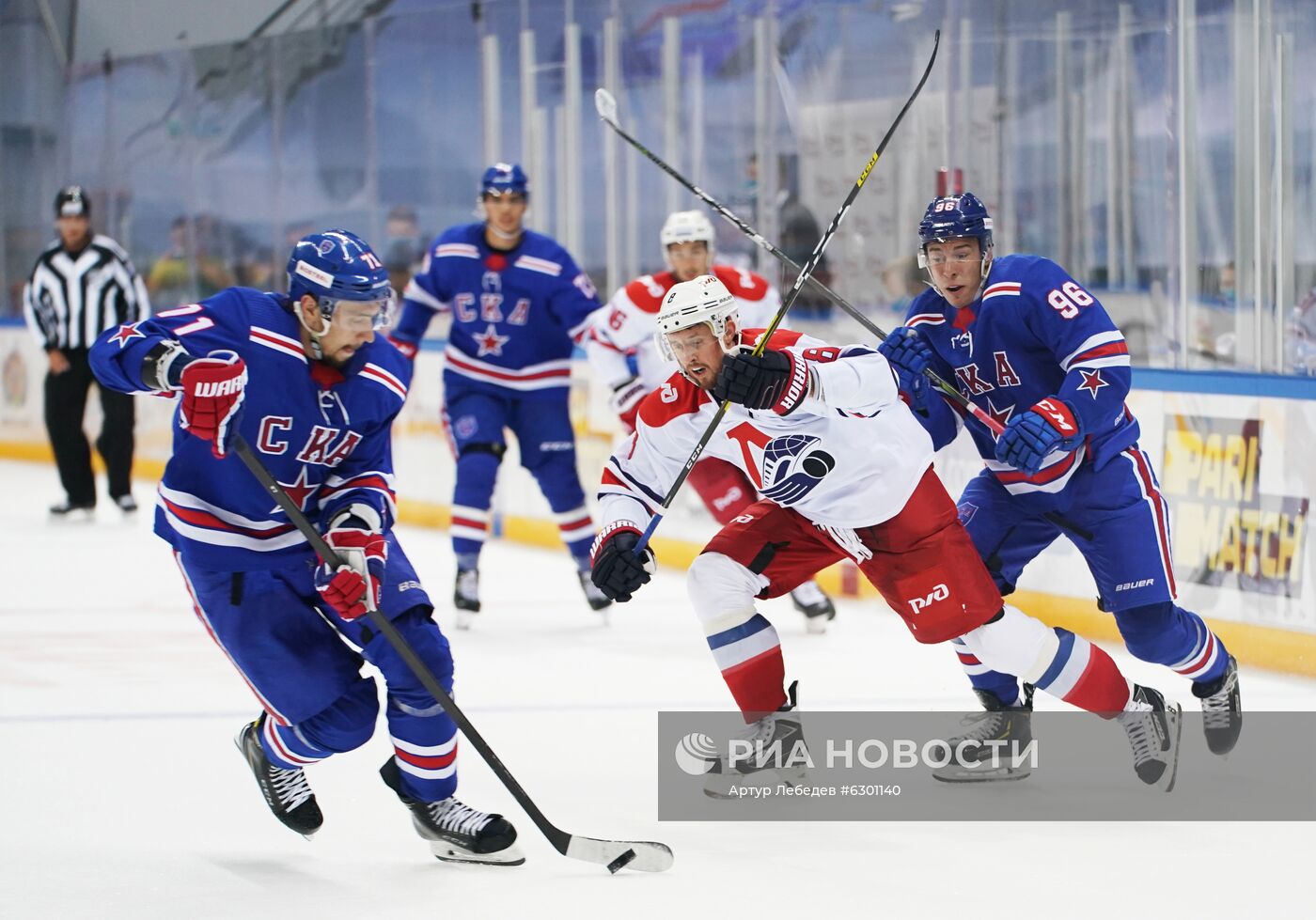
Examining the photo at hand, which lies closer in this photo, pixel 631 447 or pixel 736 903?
pixel 736 903

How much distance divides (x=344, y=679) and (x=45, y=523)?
565 cm

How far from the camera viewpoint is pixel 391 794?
11.6 feet

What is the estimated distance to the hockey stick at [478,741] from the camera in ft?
9.48

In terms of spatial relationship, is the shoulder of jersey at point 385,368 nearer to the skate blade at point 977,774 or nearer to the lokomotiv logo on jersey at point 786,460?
the lokomotiv logo on jersey at point 786,460

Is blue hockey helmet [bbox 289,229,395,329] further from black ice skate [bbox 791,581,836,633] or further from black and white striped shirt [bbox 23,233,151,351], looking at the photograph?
black and white striped shirt [bbox 23,233,151,351]

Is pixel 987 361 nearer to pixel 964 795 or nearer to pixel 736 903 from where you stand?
pixel 964 795

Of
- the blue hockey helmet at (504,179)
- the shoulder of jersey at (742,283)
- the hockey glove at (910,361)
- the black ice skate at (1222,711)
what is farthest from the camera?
the blue hockey helmet at (504,179)

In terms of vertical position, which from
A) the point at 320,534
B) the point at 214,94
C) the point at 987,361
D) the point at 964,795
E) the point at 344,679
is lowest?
the point at 964,795

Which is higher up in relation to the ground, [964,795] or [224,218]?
[224,218]

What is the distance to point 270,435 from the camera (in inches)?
117

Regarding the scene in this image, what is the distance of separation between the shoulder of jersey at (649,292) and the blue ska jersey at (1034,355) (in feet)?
6.53

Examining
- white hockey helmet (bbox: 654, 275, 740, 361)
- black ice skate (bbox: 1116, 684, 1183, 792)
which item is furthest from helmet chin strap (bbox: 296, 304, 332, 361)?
black ice skate (bbox: 1116, 684, 1183, 792)

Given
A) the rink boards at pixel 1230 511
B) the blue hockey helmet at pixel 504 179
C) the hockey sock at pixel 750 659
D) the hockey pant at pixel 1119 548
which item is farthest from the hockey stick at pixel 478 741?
the blue hockey helmet at pixel 504 179

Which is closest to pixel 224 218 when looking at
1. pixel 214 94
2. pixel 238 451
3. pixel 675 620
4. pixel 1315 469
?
pixel 214 94
